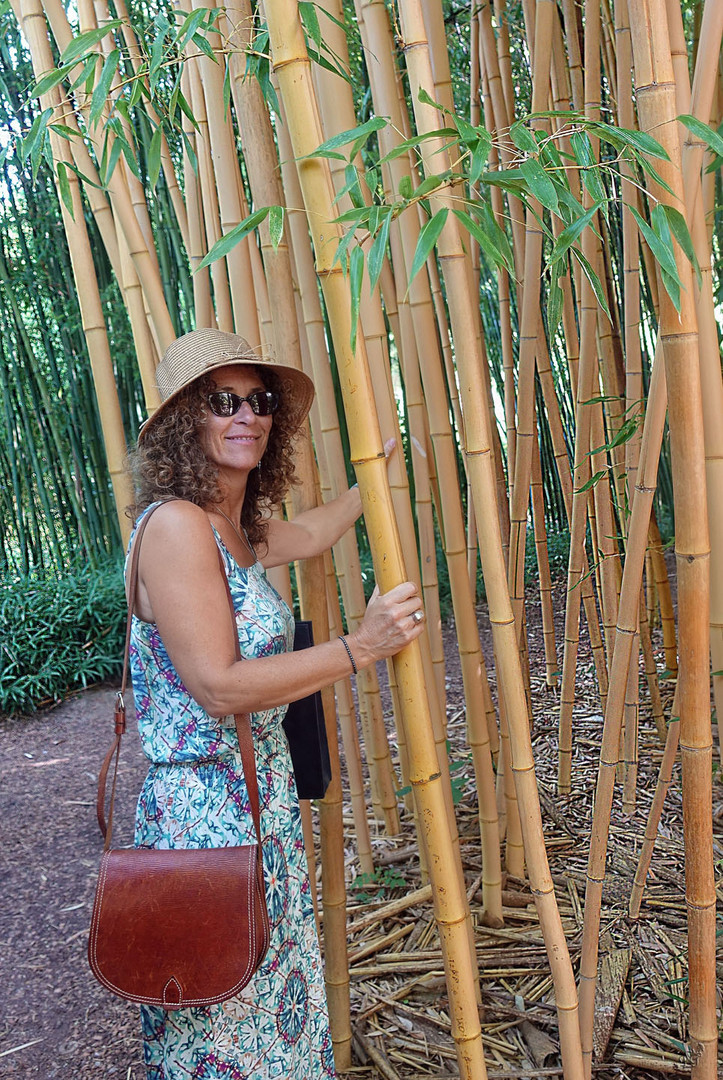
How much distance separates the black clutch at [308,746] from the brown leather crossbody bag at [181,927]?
223 mm

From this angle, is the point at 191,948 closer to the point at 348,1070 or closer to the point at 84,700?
the point at 348,1070

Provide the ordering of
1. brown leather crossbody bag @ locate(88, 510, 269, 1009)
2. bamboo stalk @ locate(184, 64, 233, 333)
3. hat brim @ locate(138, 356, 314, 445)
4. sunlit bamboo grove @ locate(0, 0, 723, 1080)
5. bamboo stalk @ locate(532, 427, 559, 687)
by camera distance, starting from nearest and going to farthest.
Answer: sunlit bamboo grove @ locate(0, 0, 723, 1080) < brown leather crossbody bag @ locate(88, 510, 269, 1009) < hat brim @ locate(138, 356, 314, 445) < bamboo stalk @ locate(184, 64, 233, 333) < bamboo stalk @ locate(532, 427, 559, 687)

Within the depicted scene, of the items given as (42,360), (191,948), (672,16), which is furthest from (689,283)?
(42,360)

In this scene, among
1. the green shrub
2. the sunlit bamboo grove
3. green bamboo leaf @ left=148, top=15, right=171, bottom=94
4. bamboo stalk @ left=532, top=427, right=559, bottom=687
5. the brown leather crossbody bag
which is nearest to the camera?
the sunlit bamboo grove

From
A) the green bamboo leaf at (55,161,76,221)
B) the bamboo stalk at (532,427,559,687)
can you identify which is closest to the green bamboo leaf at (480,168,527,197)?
the green bamboo leaf at (55,161,76,221)

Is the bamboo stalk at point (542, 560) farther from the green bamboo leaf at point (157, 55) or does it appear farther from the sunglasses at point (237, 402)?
the green bamboo leaf at point (157, 55)

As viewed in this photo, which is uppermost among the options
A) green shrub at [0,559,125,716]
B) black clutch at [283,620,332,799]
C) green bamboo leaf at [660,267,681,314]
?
green bamboo leaf at [660,267,681,314]

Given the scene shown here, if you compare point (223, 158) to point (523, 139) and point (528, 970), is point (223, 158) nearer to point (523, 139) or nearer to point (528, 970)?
point (523, 139)

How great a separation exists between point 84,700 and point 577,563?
277 centimetres

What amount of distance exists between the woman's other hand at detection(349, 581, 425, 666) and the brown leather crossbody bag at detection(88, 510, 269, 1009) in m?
0.30

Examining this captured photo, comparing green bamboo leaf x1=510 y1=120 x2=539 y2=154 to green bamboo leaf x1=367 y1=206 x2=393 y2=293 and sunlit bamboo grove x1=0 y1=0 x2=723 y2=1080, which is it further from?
green bamboo leaf x1=367 y1=206 x2=393 y2=293

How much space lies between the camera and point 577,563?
72.1 inches

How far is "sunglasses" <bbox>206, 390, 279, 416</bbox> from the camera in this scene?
3.74ft

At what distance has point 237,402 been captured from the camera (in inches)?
45.4
